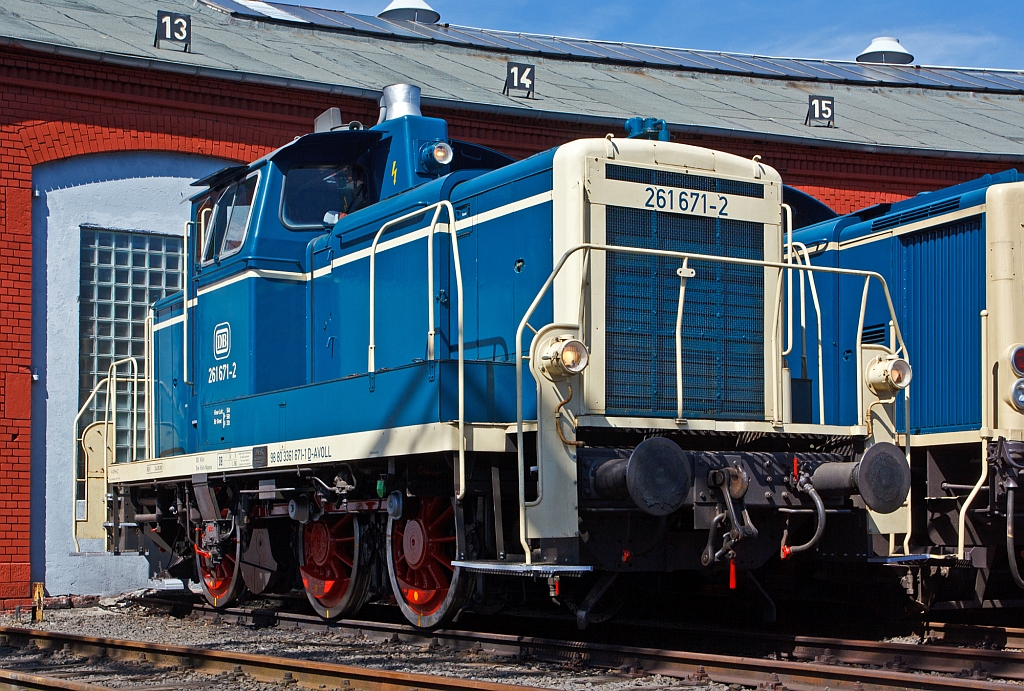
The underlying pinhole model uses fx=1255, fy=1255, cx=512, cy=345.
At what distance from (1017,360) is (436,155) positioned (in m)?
4.03

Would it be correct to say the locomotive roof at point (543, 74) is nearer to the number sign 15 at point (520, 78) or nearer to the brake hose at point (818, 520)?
the number sign 15 at point (520, 78)

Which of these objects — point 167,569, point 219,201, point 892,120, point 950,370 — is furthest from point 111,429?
point 892,120

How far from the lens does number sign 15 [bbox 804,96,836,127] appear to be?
1739 centimetres

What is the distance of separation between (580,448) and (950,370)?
328cm

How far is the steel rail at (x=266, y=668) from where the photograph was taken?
5.83m

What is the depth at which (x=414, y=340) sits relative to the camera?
801 centimetres

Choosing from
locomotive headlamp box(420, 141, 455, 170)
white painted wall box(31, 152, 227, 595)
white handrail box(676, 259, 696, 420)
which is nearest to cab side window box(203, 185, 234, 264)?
locomotive headlamp box(420, 141, 455, 170)

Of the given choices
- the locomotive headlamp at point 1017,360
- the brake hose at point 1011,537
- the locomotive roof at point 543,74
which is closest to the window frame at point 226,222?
the locomotive roof at point 543,74

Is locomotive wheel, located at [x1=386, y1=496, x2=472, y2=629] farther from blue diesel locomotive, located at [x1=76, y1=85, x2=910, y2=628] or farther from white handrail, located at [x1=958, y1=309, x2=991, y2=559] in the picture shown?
white handrail, located at [x1=958, y1=309, x2=991, y2=559]

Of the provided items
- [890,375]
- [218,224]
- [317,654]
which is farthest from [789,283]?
[218,224]

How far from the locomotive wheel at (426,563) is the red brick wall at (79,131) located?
18.9ft

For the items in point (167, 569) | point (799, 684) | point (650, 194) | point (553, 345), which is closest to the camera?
point (799, 684)

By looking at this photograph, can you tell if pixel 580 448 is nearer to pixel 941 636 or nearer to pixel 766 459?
pixel 766 459

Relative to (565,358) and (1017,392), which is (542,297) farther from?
(1017,392)
